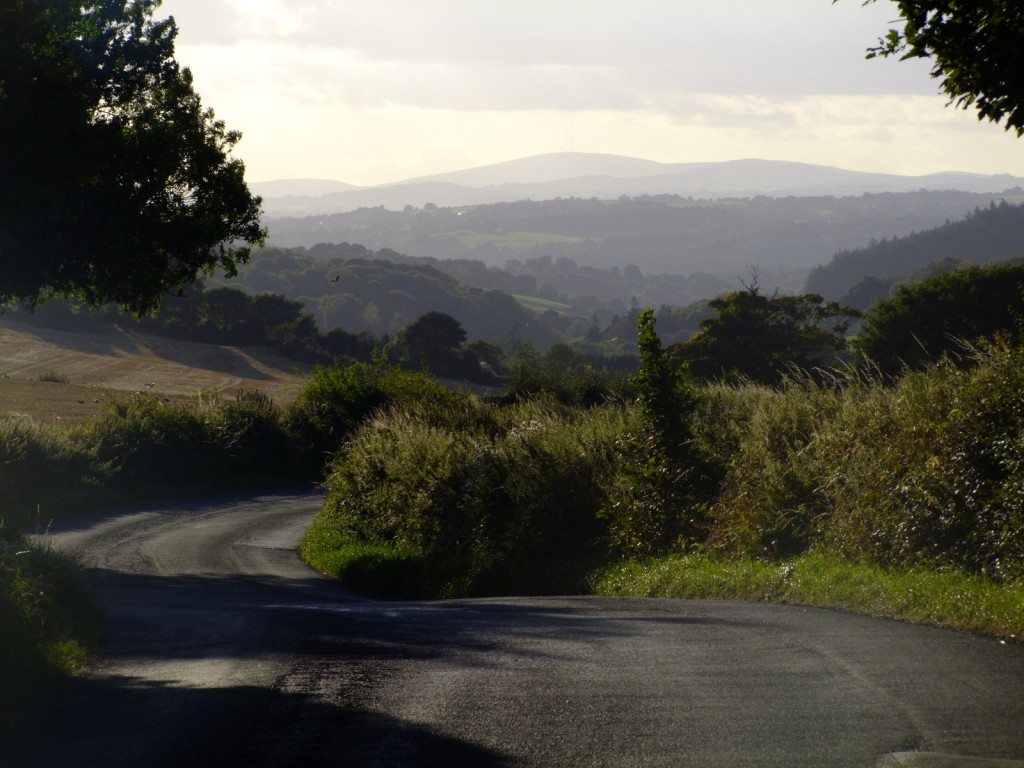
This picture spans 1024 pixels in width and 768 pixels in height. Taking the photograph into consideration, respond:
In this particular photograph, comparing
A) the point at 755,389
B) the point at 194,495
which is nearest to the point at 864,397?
the point at 755,389

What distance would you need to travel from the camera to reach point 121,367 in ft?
241

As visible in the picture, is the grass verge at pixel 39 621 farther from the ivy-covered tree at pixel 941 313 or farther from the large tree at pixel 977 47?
the ivy-covered tree at pixel 941 313

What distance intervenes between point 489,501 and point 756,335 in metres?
36.8

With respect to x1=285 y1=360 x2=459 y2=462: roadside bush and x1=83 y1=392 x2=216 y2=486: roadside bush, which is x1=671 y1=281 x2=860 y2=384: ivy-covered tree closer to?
x1=285 y1=360 x2=459 y2=462: roadside bush

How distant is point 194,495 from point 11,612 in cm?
2865

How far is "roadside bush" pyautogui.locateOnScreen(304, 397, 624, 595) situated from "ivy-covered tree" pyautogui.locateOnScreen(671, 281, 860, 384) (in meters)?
30.5

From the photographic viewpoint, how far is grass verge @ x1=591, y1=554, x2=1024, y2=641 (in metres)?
9.45

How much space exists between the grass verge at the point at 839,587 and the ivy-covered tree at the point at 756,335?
126 ft

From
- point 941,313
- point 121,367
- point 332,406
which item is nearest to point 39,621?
point 332,406

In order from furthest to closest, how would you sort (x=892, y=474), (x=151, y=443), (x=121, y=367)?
(x=121, y=367) < (x=151, y=443) < (x=892, y=474)

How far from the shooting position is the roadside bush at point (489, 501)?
61.1 ft

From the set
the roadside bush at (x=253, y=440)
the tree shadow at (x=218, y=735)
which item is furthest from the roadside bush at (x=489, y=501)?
the roadside bush at (x=253, y=440)

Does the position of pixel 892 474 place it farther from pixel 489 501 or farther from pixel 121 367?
pixel 121 367

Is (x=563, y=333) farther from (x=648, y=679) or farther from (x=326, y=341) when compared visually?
(x=648, y=679)
